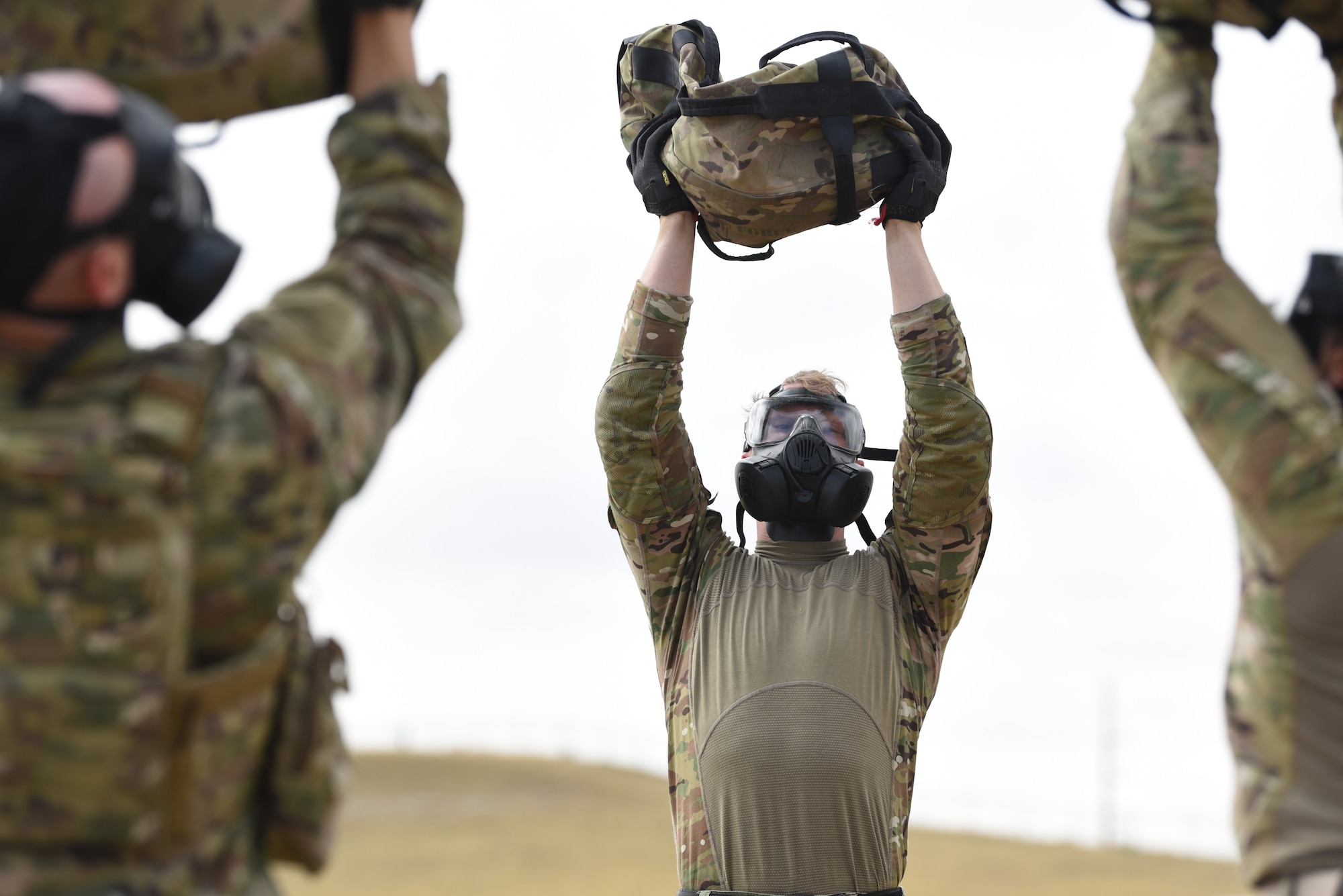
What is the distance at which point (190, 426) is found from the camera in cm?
268

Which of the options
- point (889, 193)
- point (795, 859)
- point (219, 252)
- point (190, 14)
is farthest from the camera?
point (889, 193)

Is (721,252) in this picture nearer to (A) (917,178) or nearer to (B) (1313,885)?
(A) (917,178)

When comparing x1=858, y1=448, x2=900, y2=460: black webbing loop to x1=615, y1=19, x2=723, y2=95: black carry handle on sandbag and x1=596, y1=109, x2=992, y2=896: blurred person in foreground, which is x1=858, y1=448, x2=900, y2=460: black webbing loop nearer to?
x1=596, y1=109, x2=992, y2=896: blurred person in foreground

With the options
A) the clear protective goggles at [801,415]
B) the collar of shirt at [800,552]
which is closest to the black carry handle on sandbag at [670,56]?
the clear protective goggles at [801,415]

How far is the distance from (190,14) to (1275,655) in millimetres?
2467

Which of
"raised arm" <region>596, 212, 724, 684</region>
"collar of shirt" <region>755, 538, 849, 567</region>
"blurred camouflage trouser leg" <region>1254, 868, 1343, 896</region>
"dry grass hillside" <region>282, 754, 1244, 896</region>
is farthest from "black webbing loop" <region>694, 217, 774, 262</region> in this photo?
"dry grass hillside" <region>282, 754, 1244, 896</region>

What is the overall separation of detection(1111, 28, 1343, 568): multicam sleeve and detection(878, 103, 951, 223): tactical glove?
1.84m

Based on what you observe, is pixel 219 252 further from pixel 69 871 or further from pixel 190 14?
pixel 69 871

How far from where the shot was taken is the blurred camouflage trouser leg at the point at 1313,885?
290 centimetres

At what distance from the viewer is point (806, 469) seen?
5.48 meters

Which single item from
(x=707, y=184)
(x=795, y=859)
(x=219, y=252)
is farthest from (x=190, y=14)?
(x=795, y=859)

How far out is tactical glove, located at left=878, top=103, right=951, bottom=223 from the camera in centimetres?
522

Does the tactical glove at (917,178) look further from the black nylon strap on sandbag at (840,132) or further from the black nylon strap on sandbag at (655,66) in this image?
the black nylon strap on sandbag at (655,66)

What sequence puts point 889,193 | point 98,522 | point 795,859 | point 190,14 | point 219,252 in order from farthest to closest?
point 889,193
point 795,859
point 190,14
point 219,252
point 98,522
